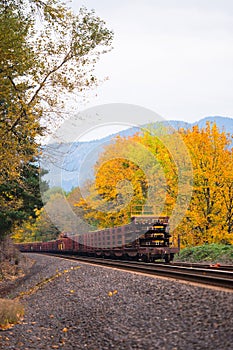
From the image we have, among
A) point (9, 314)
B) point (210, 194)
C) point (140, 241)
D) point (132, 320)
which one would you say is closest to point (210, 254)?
point (140, 241)

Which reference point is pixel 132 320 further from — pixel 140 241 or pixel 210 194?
pixel 210 194

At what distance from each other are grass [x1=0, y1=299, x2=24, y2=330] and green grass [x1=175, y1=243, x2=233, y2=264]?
12.5 meters

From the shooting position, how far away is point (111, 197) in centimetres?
4044

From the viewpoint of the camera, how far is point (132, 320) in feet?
32.4

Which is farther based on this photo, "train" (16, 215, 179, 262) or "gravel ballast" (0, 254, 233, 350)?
"train" (16, 215, 179, 262)

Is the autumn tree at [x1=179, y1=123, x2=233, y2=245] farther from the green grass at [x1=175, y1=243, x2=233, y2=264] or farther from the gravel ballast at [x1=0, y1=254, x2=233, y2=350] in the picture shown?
the gravel ballast at [x1=0, y1=254, x2=233, y2=350]

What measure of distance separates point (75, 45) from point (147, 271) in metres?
8.28

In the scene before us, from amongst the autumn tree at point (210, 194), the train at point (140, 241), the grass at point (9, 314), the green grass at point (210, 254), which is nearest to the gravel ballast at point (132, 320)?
the grass at point (9, 314)

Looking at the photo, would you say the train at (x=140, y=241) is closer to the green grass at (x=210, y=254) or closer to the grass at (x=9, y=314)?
the green grass at (x=210, y=254)

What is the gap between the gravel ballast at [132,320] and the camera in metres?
8.12

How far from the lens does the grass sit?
11.3 metres

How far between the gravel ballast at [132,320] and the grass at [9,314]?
0.72 ft

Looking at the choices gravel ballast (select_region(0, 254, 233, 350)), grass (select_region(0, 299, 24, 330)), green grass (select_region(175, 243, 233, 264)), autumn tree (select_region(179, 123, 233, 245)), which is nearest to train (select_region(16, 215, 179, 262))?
green grass (select_region(175, 243, 233, 264))

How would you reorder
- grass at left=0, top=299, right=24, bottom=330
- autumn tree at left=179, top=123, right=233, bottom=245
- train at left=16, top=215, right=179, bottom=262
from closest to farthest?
1. grass at left=0, top=299, right=24, bottom=330
2. train at left=16, top=215, right=179, bottom=262
3. autumn tree at left=179, top=123, right=233, bottom=245
